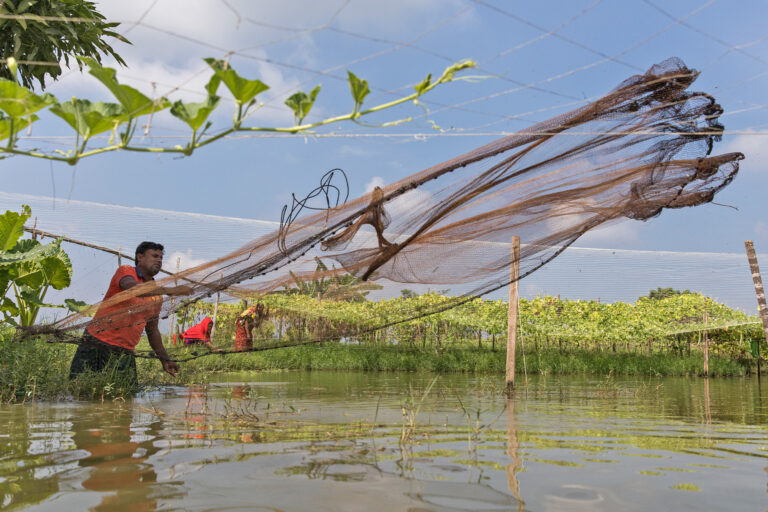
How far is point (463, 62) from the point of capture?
166 cm

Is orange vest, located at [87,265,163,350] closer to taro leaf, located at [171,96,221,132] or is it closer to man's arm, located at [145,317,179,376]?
man's arm, located at [145,317,179,376]

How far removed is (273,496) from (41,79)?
27.1 feet

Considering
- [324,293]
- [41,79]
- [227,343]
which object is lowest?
[227,343]

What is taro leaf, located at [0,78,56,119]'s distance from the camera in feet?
4.97

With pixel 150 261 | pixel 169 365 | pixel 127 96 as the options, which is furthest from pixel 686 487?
pixel 169 365

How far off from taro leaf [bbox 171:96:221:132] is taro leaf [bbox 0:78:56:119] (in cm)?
33

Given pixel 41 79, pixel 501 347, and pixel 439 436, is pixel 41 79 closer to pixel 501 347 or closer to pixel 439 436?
pixel 439 436

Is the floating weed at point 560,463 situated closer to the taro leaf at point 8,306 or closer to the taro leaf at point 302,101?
the taro leaf at point 302,101

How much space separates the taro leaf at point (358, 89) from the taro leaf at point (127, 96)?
509 millimetres

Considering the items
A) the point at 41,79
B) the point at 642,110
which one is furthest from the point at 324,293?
the point at 41,79

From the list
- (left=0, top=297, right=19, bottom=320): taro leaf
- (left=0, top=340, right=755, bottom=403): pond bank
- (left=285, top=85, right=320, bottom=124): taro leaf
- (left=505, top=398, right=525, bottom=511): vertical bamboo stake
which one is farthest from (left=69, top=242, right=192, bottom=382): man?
(left=0, top=340, right=755, bottom=403): pond bank

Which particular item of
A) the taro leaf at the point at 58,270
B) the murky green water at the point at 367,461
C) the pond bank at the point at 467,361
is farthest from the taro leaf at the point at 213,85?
the pond bank at the point at 467,361

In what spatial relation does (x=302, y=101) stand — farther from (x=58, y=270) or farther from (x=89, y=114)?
(x=58, y=270)

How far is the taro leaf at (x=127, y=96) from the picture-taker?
1.51 meters
